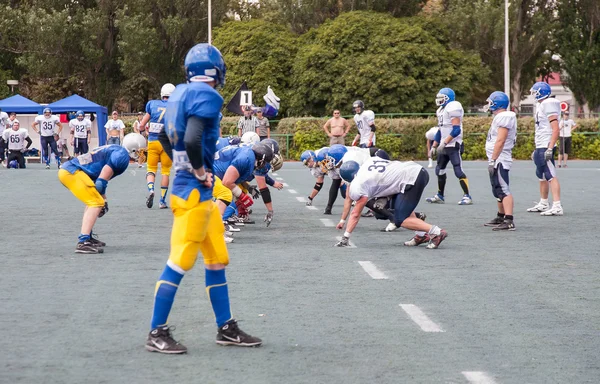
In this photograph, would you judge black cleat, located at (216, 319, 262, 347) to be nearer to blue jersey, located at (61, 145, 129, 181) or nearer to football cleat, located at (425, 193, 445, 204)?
blue jersey, located at (61, 145, 129, 181)

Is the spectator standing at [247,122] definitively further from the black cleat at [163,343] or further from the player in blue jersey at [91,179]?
the black cleat at [163,343]

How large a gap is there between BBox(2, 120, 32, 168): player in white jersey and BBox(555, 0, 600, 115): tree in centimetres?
2891

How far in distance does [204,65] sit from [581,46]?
149 ft

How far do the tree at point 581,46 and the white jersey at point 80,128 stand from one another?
27.0m

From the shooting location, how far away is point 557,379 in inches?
208

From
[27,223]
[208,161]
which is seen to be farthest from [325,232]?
[208,161]

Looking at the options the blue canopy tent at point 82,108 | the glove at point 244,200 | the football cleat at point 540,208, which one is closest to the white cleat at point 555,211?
the football cleat at point 540,208

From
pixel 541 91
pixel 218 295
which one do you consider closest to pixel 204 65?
pixel 218 295

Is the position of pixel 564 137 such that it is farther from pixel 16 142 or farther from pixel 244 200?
pixel 244 200

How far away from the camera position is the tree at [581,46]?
47.9 metres

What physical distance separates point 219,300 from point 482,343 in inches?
66.4

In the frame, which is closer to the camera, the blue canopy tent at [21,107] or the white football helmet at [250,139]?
the white football helmet at [250,139]

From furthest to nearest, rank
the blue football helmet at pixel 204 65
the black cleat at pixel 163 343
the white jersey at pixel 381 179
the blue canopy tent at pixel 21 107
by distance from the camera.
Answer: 1. the blue canopy tent at pixel 21 107
2. the white jersey at pixel 381 179
3. the blue football helmet at pixel 204 65
4. the black cleat at pixel 163 343

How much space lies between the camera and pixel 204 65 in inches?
236
